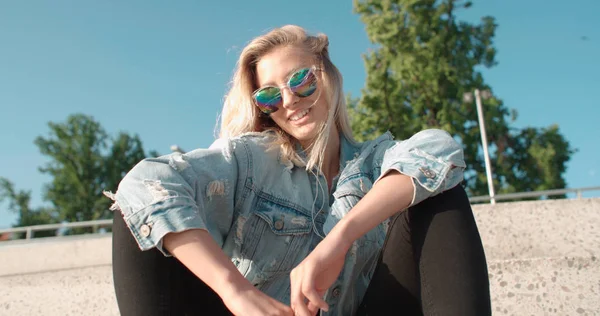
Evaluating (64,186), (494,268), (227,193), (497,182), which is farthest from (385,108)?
→ (64,186)

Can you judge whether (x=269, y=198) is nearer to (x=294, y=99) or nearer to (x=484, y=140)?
(x=294, y=99)

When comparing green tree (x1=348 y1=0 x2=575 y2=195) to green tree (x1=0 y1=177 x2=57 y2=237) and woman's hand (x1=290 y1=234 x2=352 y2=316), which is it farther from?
green tree (x1=0 y1=177 x2=57 y2=237)

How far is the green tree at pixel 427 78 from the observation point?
1429cm

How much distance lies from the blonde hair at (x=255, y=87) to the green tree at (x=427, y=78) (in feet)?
39.8

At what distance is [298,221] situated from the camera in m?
1.80

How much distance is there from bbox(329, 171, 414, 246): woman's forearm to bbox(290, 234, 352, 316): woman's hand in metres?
0.04

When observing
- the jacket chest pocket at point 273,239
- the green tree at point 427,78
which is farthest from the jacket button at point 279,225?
the green tree at point 427,78

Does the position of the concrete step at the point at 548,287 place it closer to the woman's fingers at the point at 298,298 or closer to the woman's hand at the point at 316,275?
the woman's hand at the point at 316,275

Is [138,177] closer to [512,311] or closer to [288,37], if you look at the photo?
[288,37]

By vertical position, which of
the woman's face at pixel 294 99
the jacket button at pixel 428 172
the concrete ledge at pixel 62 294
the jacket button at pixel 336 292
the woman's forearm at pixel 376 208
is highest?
the woman's face at pixel 294 99

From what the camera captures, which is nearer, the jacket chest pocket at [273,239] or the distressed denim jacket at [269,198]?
the distressed denim jacket at [269,198]

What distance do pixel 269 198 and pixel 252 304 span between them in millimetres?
578

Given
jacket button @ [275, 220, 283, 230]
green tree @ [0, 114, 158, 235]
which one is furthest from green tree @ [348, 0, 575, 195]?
green tree @ [0, 114, 158, 235]

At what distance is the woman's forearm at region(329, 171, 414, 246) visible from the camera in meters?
1.46
